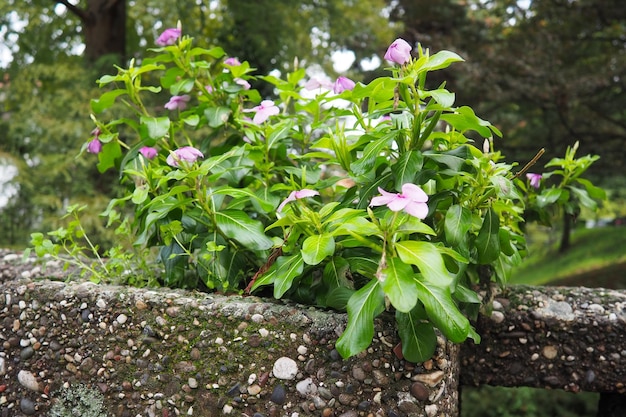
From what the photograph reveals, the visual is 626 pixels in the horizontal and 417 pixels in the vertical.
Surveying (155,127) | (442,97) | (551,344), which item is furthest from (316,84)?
(551,344)

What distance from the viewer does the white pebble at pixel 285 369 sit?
4.20 ft

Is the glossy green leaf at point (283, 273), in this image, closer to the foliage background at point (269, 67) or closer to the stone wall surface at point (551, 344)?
the stone wall surface at point (551, 344)

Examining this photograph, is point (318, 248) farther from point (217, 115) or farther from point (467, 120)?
point (217, 115)

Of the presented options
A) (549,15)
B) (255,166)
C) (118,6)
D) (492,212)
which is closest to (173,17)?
(118,6)

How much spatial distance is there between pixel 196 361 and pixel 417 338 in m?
0.54

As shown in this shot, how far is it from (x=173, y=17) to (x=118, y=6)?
2.62ft

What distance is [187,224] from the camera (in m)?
1.63

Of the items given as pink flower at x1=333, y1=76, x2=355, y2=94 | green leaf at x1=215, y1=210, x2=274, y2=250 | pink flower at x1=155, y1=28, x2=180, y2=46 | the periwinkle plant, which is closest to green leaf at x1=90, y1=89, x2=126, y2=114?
the periwinkle plant

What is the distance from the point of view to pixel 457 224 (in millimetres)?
1344

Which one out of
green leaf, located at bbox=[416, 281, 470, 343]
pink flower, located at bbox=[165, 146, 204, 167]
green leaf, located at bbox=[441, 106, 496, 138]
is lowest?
green leaf, located at bbox=[416, 281, 470, 343]

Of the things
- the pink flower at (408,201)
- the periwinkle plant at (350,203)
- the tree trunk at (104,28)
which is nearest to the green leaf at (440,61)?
the periwinkle plant at (350,203)

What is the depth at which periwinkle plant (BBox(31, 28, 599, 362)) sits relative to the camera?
1.14m

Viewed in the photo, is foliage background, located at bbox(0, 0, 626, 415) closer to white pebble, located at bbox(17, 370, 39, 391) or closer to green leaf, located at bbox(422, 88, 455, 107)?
white pebble, located at bbox(17, 370, 39, 391)

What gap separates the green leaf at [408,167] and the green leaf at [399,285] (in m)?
0.27
